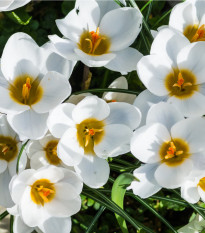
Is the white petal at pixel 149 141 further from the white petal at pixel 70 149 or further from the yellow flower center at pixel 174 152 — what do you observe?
the white petal at pixel 70 149

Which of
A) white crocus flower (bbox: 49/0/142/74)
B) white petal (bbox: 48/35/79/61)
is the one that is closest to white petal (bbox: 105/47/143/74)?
white crocus flower (bbox: 49/0/142/74)

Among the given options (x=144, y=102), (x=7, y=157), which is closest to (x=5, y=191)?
(x=7, y=157)

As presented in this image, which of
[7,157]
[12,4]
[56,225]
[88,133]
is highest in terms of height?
[12,4]

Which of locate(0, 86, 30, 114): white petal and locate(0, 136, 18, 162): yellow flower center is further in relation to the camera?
locate(0, 136, 18, 162): yellow flower center

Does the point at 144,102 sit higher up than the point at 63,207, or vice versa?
the point at 144,102

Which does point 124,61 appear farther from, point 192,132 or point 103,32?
point 192,132

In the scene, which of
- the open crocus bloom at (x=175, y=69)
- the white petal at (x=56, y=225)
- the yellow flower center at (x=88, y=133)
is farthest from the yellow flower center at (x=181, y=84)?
the white petal at (x=56, y=225)

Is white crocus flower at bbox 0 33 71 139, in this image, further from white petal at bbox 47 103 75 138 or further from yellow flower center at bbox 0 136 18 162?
yellow flower center at bbox 0 136 18 162
